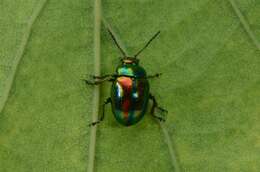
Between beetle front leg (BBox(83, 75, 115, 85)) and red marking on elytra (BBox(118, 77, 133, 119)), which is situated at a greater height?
beetle front leg (BBox(83, 75, 115, 85))

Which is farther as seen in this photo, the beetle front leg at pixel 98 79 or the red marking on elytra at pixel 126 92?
the beetle front leg at pixel 98 79

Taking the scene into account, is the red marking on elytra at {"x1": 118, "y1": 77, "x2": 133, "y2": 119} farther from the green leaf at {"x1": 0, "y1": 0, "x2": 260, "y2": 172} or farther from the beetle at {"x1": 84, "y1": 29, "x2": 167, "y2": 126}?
the green leaf at {"x1": 0, "y1": 0, "x2": 260, "y2": 172}

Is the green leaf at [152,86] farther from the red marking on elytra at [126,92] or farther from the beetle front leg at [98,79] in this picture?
the red marking on elytra at [126,92]

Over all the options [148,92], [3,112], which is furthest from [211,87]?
[3,112]

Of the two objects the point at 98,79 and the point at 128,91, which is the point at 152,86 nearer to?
the point at 128,91

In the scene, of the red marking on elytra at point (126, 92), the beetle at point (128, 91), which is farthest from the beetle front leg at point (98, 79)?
the red marking on elytra at point (126, 92)

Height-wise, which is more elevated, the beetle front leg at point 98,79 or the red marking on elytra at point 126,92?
the beetle front leg at point 98,79

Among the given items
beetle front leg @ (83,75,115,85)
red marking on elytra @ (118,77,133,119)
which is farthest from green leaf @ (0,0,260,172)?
red marking on elytra @ (118,77,133,119)
